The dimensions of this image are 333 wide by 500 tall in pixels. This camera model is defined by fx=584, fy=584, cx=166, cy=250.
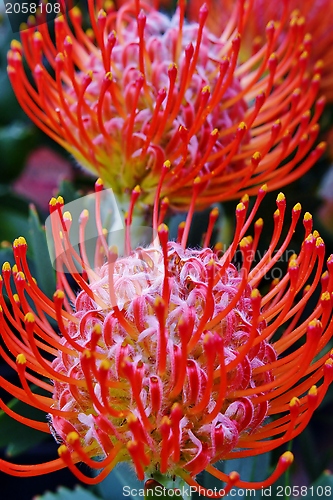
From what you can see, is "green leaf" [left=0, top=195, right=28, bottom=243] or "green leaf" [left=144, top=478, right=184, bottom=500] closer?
"green leaf" [left=144, top=478, right=184, bottom=500]

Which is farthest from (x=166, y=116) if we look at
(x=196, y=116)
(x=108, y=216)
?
(x=108, y=216)

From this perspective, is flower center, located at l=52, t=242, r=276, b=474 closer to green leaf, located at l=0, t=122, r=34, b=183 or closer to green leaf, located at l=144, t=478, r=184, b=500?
green leaf, located at l=144, t=478, r=184, b=500

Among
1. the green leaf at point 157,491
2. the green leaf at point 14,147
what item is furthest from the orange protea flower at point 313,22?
the green leaf at point 157,491

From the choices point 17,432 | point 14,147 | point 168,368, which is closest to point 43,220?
point 14,147

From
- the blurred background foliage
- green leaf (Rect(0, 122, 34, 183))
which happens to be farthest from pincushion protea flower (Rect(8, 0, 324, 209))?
green leaf (Rect(0, 122, 34, 183))

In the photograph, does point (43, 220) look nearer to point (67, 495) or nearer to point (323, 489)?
point (67, 495)

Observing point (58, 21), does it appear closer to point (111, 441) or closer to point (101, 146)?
point (101, 146)

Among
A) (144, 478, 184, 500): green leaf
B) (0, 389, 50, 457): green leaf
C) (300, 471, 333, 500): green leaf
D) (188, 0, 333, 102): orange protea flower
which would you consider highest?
(188, 0, 333, 102): orange protea flower
